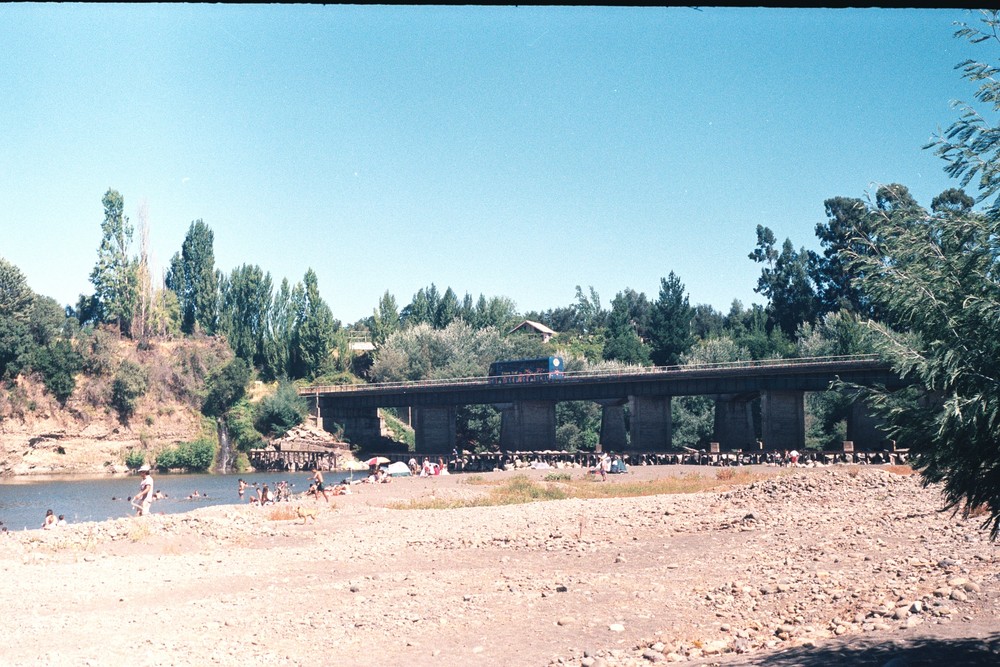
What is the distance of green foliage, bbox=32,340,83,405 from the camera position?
100938 mm

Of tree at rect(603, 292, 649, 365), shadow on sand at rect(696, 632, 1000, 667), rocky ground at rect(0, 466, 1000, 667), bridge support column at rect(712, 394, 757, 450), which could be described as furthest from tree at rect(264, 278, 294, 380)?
shadow on sand at rect(696, 632, 1000, 667)

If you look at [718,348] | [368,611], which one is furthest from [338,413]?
[368,611]

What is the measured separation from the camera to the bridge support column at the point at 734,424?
96000 millimetres

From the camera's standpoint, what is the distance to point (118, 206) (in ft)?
390

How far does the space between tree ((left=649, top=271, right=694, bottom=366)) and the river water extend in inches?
2140

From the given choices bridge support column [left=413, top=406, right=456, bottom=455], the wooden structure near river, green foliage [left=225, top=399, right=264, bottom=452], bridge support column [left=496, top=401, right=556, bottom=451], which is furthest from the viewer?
green foliage [left=225, top=399, right=264, bottom=452]

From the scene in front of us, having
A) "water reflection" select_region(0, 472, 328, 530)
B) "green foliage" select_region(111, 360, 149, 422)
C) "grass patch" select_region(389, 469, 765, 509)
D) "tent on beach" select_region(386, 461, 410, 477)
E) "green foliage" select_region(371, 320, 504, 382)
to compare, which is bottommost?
"water reflection" select_region(0, 472, 328, 530)

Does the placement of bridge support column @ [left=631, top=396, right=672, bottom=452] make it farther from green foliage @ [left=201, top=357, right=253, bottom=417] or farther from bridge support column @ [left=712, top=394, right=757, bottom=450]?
green foliage @ [left=201, top=357, right=253, bottom=417]

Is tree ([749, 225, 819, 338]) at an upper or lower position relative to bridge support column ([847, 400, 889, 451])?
upper

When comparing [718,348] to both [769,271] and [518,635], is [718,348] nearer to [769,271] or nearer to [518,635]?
[769,271]

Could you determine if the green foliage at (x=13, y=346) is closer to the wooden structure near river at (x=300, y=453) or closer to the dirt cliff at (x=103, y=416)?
the dirt cliff at (x=103, y=416)

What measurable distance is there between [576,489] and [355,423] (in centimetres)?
6254

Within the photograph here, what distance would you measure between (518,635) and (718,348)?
101 m

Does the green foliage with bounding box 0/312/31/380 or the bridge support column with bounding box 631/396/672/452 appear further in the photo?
the green foliage with bounding box 0/312/31/380
